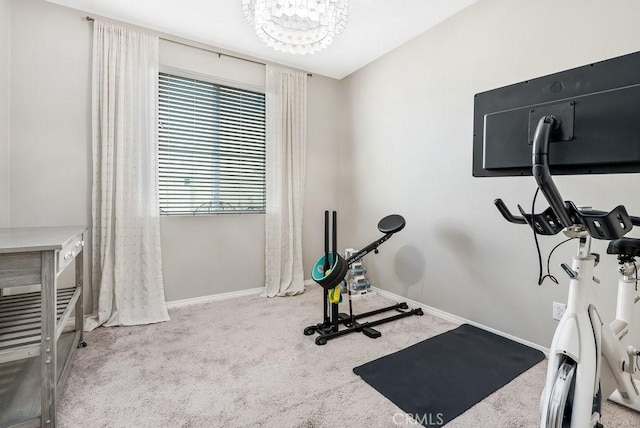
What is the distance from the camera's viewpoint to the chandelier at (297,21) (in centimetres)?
178

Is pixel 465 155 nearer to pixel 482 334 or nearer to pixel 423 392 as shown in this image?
pixel 482 334

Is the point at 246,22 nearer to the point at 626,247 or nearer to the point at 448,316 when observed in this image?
the point at 626,247

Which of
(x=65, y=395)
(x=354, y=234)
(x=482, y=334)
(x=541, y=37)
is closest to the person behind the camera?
(x=65, y=395)

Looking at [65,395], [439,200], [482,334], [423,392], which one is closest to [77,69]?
[65,395]

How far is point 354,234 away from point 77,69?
2.96 m

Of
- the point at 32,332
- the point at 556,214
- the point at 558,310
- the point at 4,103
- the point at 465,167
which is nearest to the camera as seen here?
the point at 556,214

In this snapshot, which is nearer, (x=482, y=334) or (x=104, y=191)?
(x=482, y=334)

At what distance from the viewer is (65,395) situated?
154cm

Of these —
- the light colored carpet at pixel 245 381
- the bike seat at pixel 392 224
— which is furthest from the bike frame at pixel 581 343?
the bike seat at pixel 392 224

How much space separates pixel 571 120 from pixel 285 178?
2.76 meters

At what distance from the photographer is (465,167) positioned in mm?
2398

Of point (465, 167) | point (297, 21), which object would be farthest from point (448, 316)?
point (297, 21)

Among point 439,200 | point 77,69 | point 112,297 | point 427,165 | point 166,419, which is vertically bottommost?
point 166,419

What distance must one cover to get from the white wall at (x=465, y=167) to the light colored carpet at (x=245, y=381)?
1.41 ft
